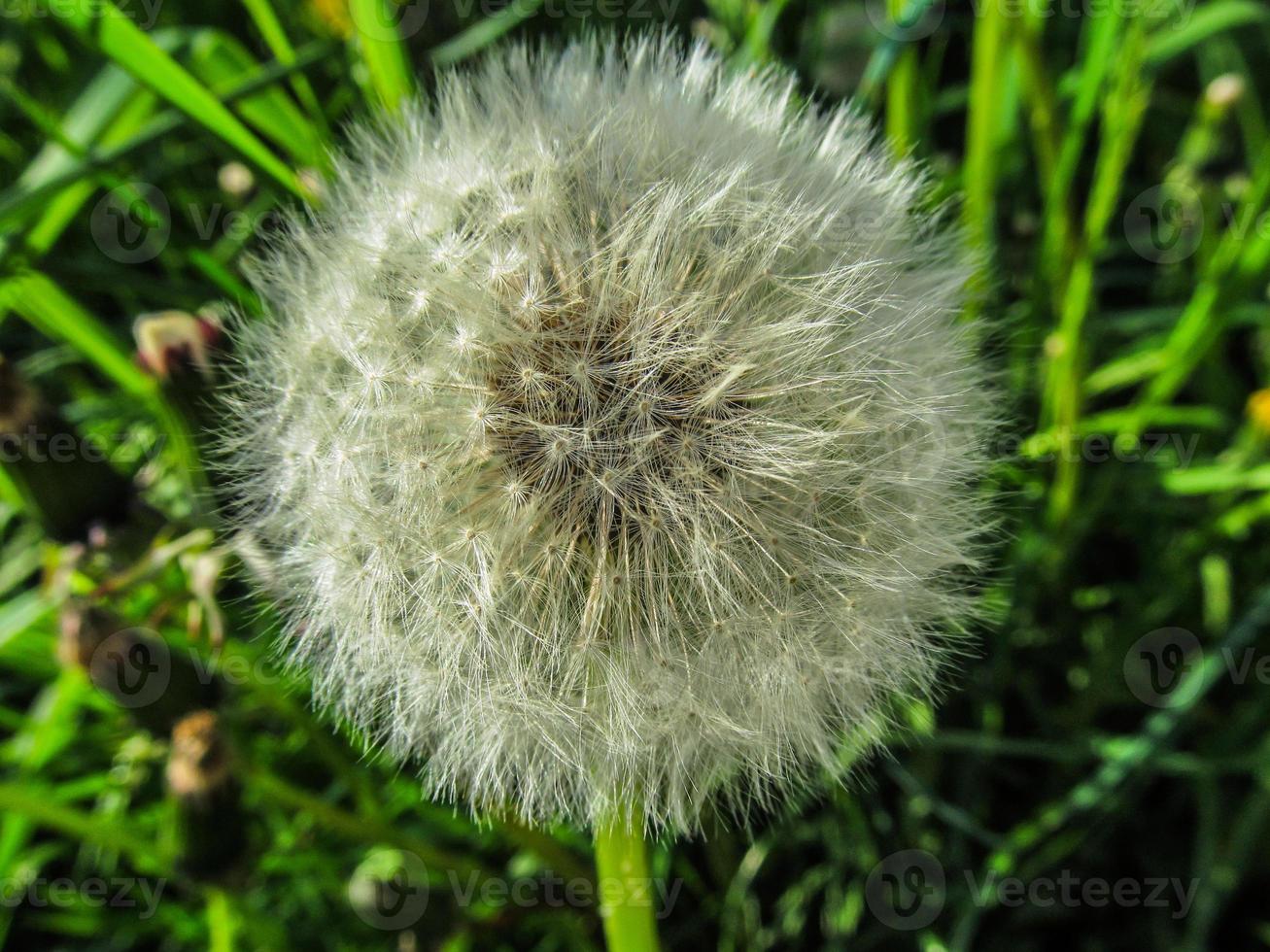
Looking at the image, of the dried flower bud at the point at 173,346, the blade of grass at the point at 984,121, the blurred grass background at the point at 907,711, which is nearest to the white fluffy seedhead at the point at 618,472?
the dried flower bud at the point at 173,346

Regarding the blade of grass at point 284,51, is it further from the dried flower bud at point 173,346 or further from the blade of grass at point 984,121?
the blade of grass at point 984,121

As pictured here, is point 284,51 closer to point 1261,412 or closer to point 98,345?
point 98,345

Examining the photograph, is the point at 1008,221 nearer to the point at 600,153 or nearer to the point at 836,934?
the point at 600,153

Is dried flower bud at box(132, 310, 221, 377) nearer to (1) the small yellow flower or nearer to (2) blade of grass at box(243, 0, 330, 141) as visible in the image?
(2) blade of grass at box(243, 0, 330, 141)

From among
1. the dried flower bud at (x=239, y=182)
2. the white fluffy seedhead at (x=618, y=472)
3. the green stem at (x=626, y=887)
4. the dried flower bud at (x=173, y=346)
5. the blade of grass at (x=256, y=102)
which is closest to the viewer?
the white fluffy seedhead at (x=618, y=472)

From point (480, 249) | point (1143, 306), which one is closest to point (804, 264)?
point (480, 249)

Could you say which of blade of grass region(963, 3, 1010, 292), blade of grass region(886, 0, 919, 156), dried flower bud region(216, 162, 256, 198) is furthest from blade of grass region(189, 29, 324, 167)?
blade of grass region(963, 3, 1010, 292)

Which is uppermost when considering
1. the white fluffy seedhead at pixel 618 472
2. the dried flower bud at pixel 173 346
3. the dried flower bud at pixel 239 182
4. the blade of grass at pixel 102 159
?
the blade of grass at pixel 102 159
